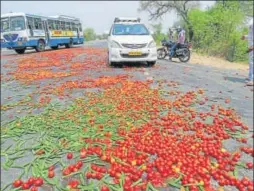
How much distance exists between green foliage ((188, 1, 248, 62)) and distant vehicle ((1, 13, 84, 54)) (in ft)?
46.1

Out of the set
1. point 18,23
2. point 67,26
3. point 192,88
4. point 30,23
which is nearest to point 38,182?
point 192,88

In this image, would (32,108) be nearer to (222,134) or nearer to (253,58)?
(222,134)

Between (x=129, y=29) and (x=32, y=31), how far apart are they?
13.4 metres

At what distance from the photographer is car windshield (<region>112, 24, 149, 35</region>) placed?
1245cm

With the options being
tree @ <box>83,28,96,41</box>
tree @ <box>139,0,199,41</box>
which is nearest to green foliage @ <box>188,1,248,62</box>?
tree @ <box>139,0,199,41</box>

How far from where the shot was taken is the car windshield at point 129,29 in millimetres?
12445

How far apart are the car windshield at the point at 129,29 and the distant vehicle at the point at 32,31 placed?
1236 centimetres

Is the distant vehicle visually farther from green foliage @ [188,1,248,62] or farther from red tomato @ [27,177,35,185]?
red tomato @ [27,177,35,185]

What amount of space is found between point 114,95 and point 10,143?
119 inches

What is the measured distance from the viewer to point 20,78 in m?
11.8

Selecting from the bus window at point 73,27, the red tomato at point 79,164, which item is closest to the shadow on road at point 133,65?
the red tomato at point 79,164

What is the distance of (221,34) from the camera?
26.7 meters

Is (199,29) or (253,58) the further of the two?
(199,29)

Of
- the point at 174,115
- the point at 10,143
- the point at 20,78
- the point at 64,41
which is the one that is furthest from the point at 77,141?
the point at 64,41
